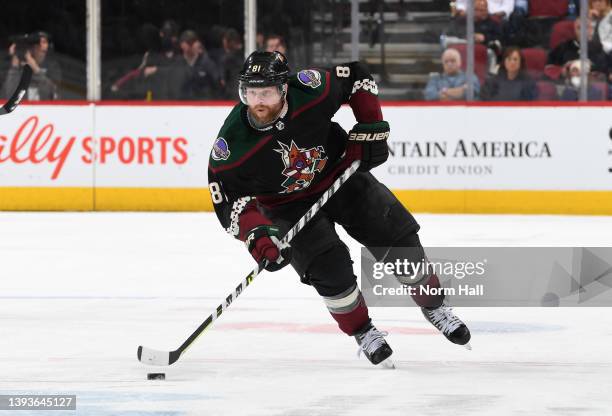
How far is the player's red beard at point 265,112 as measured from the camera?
3699mm

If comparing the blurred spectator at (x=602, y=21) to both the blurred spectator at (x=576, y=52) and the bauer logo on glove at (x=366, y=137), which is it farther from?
the bauer logo on glove at (x=366, y=137)

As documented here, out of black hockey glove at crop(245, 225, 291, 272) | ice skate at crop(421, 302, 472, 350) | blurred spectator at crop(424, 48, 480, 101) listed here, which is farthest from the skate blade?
blurred spectator at crop(424, 48, 480, 101)

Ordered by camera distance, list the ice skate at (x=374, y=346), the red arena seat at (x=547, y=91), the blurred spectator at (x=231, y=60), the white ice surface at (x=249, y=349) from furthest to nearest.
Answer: the blurred spectator at (x=231, y=60), the red arena seat at (x=547, y=91), the ice skate at (x=374, y=346), the white ice surface at (x=249, y=349)

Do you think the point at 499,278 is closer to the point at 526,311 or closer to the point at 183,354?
the point at 526,311

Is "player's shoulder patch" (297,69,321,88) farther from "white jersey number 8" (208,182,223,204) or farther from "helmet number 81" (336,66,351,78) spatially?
"white jersey number 8" (208,182,223,204)

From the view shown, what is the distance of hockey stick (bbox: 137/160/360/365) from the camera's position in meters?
3.70

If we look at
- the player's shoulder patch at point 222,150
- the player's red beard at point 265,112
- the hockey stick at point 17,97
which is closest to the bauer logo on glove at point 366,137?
the player's red beard at point 265,112

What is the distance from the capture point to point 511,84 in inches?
361

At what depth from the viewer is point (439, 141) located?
9078 millimetres

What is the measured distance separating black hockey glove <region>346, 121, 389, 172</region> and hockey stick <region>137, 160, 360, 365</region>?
0.03 m

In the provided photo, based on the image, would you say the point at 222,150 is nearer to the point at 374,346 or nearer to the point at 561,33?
the point at 374,346

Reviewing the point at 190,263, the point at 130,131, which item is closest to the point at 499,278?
the point at 190,263

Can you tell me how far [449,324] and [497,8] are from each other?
5.45m

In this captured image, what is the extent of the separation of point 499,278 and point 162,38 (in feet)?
16.3
